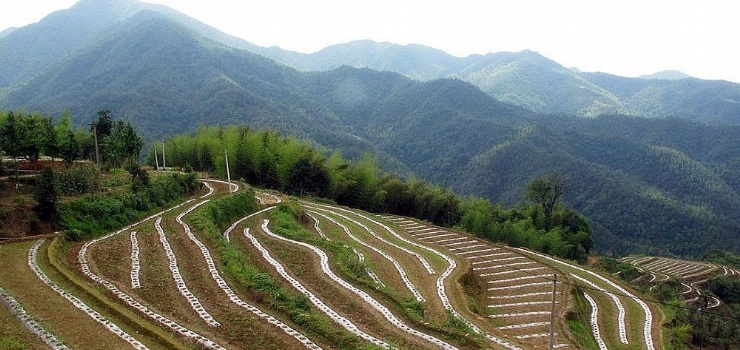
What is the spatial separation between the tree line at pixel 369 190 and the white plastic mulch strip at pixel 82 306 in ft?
141

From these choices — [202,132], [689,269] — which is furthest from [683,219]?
[202,132]

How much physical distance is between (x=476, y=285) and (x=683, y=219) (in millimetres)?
142376

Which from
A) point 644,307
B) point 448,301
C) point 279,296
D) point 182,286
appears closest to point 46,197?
point 182,286

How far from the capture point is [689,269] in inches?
3597

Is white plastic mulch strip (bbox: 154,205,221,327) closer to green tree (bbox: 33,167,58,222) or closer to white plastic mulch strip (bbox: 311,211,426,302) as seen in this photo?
green tree (bbox: 33,167,58,222)

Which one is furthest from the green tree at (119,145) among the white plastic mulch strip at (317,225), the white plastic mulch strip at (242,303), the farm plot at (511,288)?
the white plastic mulch strip at (242,303)

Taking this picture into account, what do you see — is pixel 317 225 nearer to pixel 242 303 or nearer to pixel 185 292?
pixel 185 292

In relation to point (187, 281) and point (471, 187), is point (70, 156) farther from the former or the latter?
point (471, 187)

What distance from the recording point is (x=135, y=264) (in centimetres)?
2220

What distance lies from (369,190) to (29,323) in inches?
2142

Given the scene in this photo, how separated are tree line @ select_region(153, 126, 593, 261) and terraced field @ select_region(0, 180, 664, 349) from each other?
91.5 feet

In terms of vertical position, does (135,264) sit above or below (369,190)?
above

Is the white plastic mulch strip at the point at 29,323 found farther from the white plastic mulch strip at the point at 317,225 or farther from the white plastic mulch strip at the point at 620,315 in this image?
the white plastic mulch strip at the point at 317,225

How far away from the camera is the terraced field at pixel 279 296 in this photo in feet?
50.5
